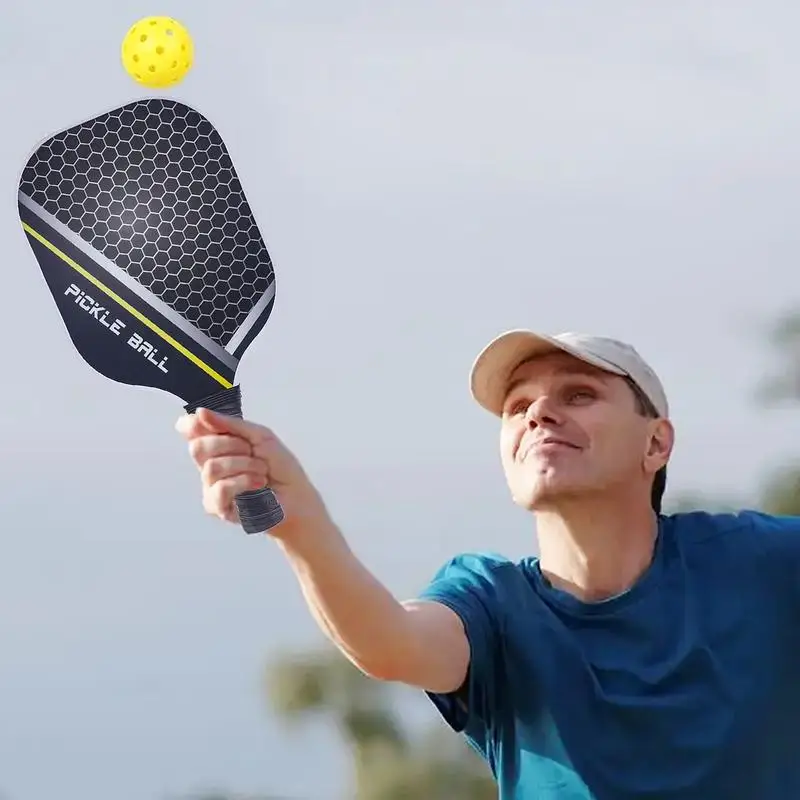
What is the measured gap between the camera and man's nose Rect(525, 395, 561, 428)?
336 cm

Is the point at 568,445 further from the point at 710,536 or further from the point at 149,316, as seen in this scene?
the point at 149,316

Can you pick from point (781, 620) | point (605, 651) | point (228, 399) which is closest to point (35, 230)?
point (228, 399)


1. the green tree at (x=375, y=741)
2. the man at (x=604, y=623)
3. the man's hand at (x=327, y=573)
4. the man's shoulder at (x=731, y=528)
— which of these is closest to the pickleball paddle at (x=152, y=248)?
the man's hand at (x=327, y=573)

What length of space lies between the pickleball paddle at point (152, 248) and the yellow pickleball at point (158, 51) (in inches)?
3.6

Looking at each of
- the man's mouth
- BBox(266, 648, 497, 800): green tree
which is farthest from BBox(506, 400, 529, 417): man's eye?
BBox(266, 648, 497, 800): green tree

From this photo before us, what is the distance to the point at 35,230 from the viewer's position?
2.93 m

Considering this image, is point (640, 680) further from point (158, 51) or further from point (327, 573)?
point (158, 51)

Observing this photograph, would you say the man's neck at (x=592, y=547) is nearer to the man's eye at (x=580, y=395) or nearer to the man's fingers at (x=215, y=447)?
the man's eye at (x=580, y=395)

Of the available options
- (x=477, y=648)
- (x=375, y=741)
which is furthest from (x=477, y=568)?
(x=375, y=741)

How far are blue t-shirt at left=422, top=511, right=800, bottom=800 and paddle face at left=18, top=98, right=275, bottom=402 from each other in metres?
0.69

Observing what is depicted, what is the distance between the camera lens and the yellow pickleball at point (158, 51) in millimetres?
2877

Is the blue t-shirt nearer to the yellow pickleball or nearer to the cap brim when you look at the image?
the cap brim

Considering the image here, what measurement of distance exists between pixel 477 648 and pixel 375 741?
490cm

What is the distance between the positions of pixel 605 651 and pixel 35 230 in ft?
4.04
